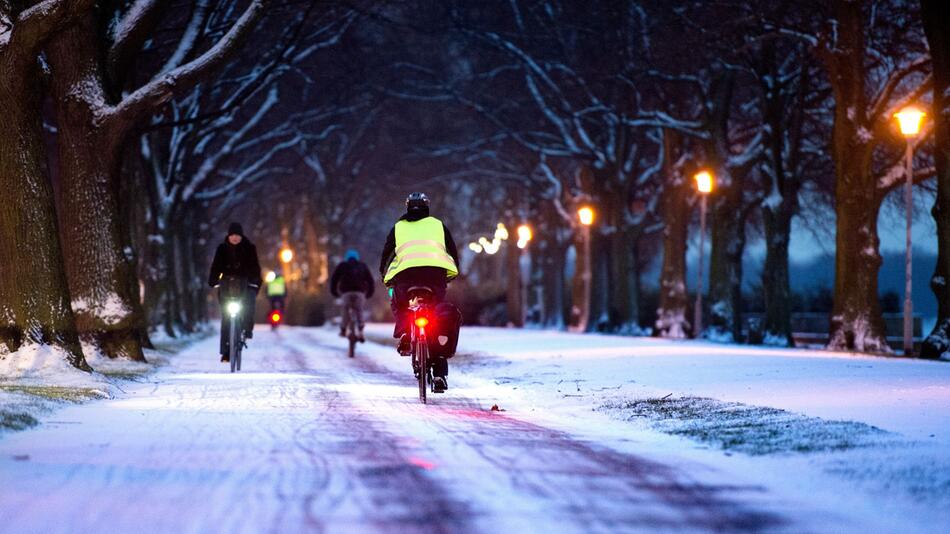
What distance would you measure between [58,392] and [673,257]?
85.1 feet

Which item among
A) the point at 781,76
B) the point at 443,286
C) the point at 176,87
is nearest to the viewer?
the point at 443,286

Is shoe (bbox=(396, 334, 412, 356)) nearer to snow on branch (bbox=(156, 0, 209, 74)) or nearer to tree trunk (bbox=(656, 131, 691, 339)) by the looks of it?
snow on branch (bbox=(156, 0, 209, 74))

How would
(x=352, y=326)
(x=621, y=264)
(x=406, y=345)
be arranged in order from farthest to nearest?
1. (x=621, y=264)
2. (x=352, y=326)
3. (x=406, y=345)

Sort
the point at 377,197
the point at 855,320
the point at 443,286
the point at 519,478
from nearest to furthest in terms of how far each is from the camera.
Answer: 1. the point at 519,478
2. the point at 443,286
3. the point at 855,320
4. the point at 377,197

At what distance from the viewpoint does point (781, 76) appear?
30719mm

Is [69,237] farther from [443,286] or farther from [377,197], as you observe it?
[377,197]

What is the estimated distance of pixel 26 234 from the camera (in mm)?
14922

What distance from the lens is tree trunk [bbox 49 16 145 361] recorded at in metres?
18.2

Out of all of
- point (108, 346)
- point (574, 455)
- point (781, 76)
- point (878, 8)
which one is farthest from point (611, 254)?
point (574, 455)

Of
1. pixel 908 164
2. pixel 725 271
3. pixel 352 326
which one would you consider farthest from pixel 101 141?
pixel 725 271

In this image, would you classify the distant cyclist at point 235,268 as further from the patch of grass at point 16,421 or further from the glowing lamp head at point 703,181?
the glowing lamp head at point 703,181

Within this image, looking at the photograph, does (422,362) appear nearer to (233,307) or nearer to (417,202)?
(417,202)

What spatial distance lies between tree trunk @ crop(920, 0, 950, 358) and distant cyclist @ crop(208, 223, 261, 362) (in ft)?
33.0

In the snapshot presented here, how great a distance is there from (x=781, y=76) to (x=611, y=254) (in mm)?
13162
